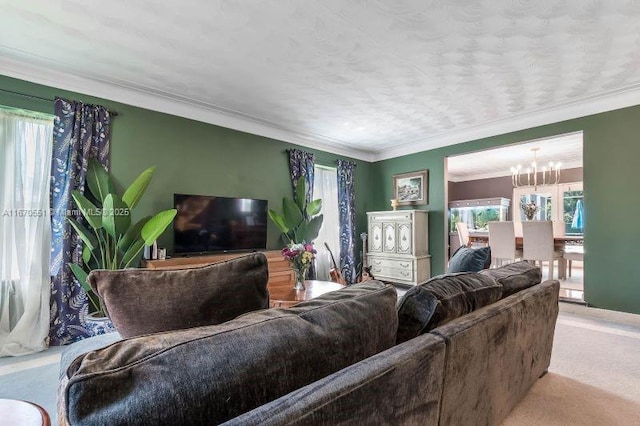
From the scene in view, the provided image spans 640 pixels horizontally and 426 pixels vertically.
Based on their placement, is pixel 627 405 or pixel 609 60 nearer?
pixel 627 405

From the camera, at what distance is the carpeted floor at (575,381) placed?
5.55ft

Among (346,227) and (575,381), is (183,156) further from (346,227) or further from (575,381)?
(575,381)

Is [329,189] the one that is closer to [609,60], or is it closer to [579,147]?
[609,60]

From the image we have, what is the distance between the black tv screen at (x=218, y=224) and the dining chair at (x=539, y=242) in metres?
3.76

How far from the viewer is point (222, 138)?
3.96 metres

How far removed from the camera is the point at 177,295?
42.9 inches

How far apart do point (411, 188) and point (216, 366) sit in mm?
5161

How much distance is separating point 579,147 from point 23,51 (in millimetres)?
7673

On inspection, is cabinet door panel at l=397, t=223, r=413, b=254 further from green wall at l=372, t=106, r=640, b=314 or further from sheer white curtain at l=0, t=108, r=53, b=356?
sheer white curtain at l=0, t=108, r=53, b=356

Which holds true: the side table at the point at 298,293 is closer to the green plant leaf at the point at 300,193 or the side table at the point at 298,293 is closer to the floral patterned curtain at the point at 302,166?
the green plant leaf at the point at 300,193

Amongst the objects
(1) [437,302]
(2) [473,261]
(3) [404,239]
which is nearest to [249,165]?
(3) [404,239]

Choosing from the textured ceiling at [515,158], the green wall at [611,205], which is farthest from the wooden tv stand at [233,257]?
the green wall at [611,205]

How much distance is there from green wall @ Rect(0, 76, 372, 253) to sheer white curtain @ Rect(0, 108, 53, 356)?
27cm

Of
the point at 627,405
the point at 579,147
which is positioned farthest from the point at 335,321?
the point at 579,147
